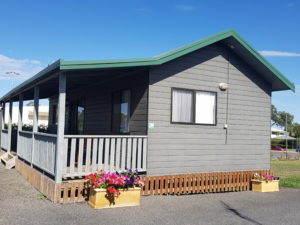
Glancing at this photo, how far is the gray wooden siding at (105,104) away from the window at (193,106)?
2.87 ft

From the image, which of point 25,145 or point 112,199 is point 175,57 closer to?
point 112,199

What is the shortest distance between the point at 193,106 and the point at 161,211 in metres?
3.35

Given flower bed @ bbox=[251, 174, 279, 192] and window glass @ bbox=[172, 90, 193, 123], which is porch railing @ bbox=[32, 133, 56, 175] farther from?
flower bed @ bbox=[251, 174, 279, 192]

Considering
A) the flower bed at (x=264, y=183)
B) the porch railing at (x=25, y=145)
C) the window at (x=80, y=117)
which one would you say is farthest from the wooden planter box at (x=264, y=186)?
the window at (x=80, y=117)

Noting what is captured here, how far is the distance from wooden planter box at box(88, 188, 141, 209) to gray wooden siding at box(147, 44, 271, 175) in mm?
1270

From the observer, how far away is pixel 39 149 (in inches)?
340

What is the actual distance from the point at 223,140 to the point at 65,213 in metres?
5.23

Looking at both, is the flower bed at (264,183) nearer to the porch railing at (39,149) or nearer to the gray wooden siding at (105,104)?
the gray wooden siding at (105,104)

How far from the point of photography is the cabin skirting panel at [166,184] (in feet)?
Result: 22.6

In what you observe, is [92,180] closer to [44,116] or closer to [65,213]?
[65,213]

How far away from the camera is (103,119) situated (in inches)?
438

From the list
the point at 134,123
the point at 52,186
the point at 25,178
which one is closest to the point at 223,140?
the point at 134,123

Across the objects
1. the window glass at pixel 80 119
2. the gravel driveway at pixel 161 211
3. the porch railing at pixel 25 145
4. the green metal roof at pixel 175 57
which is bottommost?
the gravel driveway at pixel 161 211

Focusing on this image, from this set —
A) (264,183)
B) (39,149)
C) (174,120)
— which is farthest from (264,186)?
(39,149)
